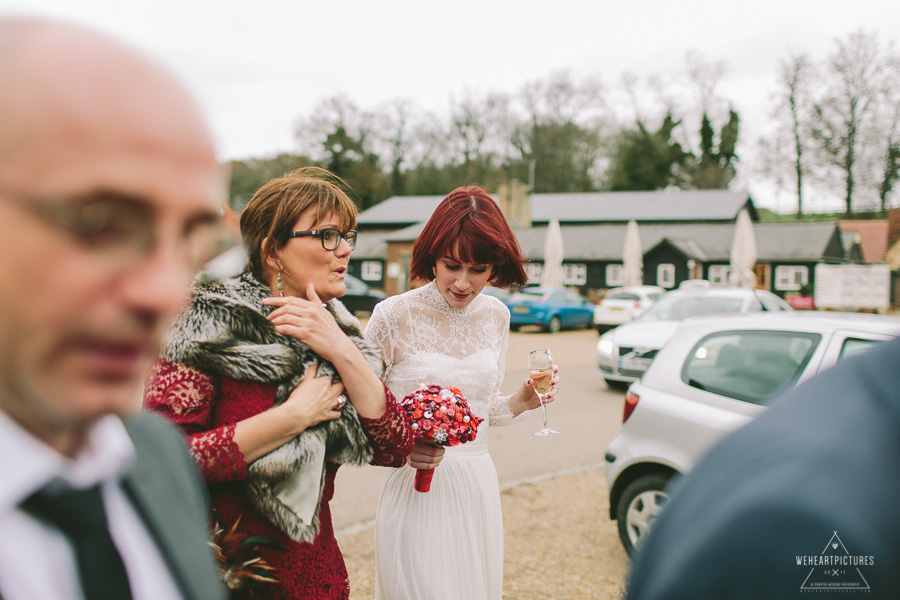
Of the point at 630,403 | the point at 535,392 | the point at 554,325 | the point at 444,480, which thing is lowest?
the point at 554,325

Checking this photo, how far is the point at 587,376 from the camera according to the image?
13.1 meters

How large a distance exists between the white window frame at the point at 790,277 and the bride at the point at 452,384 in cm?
3942

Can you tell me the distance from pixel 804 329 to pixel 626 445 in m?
1.46

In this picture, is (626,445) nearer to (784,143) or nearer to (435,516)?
(435,516)

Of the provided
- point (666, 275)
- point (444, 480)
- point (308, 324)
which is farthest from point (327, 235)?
point (666, 275)

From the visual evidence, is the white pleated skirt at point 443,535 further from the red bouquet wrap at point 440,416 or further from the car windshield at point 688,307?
the car windshield at point 688,307

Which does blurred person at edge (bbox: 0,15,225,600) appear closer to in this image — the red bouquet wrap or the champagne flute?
the red bouquet wrap

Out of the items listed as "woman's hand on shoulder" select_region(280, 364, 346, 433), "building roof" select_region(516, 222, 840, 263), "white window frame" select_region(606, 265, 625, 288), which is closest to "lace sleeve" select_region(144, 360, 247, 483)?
"woman's hand on shoulder" select_region(280, 364, 346, 433)

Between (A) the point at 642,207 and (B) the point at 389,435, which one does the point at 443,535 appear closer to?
(B) the point at 389,435

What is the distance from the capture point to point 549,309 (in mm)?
22469

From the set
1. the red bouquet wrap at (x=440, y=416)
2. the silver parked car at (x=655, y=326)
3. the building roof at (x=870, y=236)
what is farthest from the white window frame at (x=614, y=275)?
the red bouquet wrap at (x=440, y=416)

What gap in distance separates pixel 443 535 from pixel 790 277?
40.6m

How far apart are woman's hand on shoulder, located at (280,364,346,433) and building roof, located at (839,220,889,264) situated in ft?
170

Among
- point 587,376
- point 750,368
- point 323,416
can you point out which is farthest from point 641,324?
point 323,416
